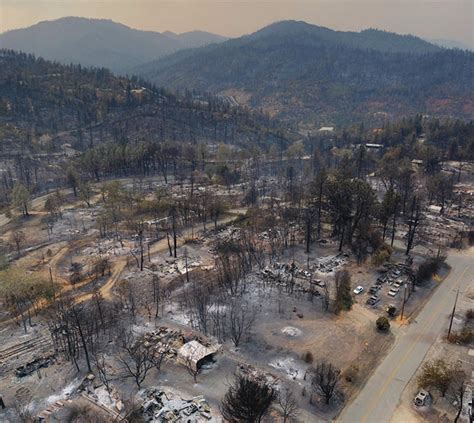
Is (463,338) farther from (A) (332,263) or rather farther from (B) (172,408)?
(B) (172,408)

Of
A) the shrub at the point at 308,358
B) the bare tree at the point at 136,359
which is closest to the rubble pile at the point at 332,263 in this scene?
the shrub at the point at 308,358

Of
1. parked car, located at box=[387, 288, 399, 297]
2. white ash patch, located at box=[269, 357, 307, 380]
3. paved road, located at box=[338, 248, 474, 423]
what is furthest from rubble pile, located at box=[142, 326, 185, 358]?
parked car, located at box=[387, 288, 399, 297]

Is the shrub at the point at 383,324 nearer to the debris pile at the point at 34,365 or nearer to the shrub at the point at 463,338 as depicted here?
the shrub at the point at 463,338

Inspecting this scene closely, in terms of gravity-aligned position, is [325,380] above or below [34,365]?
above

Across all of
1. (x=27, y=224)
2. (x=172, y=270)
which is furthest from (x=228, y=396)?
(x=27, y=224)

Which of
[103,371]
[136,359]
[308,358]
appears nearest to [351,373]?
[308,358]

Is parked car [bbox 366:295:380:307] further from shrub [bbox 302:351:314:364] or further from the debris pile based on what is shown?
the debris pile

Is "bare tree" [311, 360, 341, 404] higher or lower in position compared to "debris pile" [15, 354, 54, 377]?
higher
